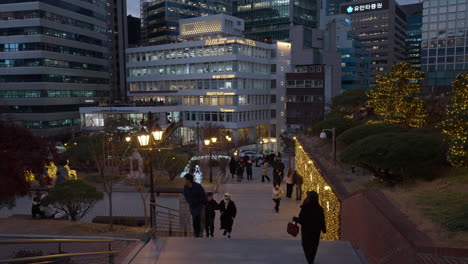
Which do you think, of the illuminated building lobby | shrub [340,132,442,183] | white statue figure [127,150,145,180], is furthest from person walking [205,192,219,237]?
the illuminated building lobby

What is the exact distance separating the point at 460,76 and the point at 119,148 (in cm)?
2071

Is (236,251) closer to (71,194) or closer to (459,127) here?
(459,127)

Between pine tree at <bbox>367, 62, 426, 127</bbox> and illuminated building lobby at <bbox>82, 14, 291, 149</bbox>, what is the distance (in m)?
41.7

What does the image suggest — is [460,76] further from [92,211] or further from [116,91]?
[116,91]

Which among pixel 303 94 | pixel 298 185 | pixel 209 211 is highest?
pixel 303 94

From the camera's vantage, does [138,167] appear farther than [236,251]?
Yes

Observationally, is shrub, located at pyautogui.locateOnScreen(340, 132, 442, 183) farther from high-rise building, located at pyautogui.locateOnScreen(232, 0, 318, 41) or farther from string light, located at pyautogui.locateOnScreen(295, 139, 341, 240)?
high-rise building, located at pyautogui.locateOnScreen(232, 0, 318, 41)

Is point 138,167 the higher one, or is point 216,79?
point 216,79

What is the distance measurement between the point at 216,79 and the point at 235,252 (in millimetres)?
58440

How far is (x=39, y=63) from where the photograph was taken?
67.1 meters

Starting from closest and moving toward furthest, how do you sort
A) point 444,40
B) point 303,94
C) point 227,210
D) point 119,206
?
1. point 227,210
2. point 119,206
3. point 303,94
4. point 444,40

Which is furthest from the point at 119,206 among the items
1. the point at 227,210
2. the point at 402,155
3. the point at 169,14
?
the point at 169,14

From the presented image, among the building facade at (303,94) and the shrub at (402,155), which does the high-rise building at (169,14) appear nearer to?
the building facade at (303,94)

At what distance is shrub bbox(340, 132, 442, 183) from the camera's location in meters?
10.7
